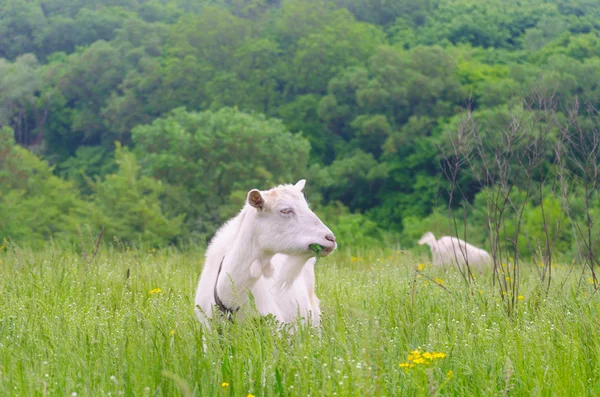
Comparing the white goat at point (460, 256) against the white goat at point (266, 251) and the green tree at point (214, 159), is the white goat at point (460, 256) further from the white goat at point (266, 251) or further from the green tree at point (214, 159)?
the green tree at point (214, 159)

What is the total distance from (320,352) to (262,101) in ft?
177

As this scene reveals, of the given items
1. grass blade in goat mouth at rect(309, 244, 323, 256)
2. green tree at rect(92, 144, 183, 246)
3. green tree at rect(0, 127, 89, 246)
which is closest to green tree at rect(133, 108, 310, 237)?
green tree at rect(92, 144, 183, 246)

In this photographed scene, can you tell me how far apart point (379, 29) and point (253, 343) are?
66074 millimetres

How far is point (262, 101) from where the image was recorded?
56.9 meters

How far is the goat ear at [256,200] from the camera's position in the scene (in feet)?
14.5

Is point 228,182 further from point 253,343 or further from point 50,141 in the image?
point 253,343

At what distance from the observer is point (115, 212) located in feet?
111

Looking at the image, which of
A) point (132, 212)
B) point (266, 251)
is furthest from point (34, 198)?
point (266, 251)

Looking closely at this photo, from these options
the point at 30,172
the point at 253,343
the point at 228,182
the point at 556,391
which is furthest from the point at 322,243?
the point at 30,172

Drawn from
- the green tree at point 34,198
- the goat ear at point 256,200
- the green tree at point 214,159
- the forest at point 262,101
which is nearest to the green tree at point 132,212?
the forest at point 262,101

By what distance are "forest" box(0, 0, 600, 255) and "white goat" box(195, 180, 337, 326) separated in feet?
94.4

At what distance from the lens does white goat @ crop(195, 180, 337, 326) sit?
4398 mm

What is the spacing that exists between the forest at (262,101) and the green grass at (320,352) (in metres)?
29.0

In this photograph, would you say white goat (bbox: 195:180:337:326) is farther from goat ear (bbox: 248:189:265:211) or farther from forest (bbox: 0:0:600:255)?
forest (bbox: 0:0:600:255)
